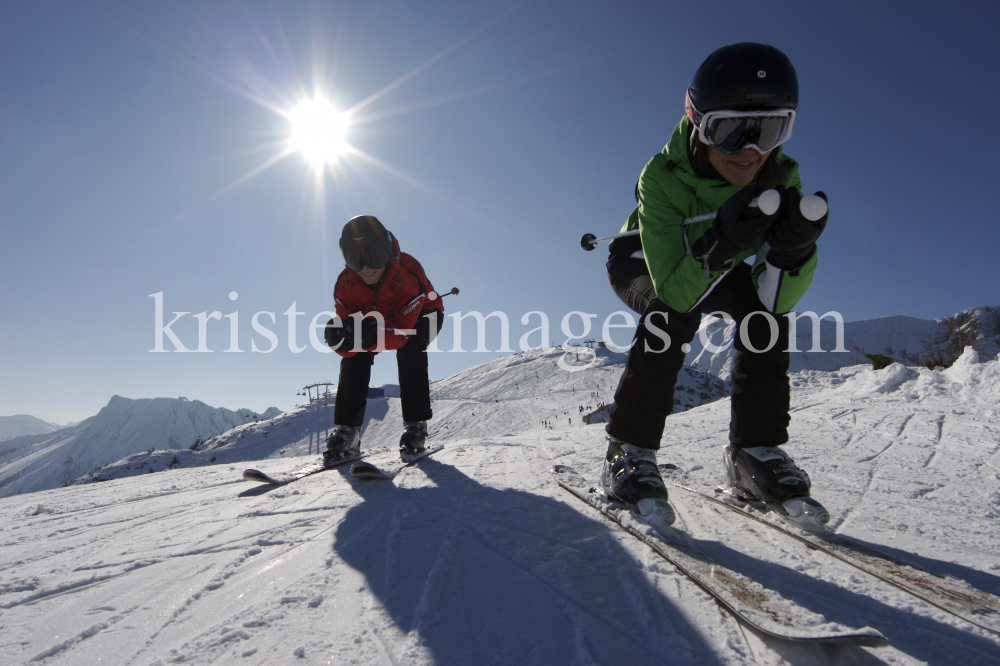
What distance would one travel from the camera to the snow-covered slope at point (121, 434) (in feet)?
447

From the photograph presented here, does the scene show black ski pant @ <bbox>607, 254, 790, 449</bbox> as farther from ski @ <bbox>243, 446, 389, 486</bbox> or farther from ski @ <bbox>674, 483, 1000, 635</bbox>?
ski @ <bbox>243, 446, 389, 486</bbox>

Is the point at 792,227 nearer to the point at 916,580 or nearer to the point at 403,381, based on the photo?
the point at 916,580

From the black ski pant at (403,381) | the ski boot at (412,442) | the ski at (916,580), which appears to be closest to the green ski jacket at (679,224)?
the ski at (916,580)

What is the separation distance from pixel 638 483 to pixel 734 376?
0.63m

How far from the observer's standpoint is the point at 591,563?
1.22 m

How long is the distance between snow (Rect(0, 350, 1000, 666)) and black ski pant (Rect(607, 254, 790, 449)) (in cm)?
35

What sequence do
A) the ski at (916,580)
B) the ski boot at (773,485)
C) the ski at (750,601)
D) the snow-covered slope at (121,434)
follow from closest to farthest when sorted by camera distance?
the ski at (750,601) < the ski at (916,580) < the ski boot at (773,485) < the snow-covered slope at (121,434)

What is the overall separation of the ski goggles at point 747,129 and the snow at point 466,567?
1.45 meters

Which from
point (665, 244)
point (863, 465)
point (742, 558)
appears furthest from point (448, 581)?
point (863, 465)

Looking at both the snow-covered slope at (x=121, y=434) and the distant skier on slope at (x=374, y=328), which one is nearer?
the distant skier on slope at (x=374, y=328)

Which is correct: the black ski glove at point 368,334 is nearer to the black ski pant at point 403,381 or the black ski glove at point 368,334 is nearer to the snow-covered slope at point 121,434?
the black ski pant at point 403,381

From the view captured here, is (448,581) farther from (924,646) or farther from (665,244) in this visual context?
(665,244)

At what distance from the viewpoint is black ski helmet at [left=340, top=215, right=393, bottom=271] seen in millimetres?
3217

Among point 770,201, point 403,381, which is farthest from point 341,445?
point 770,201
